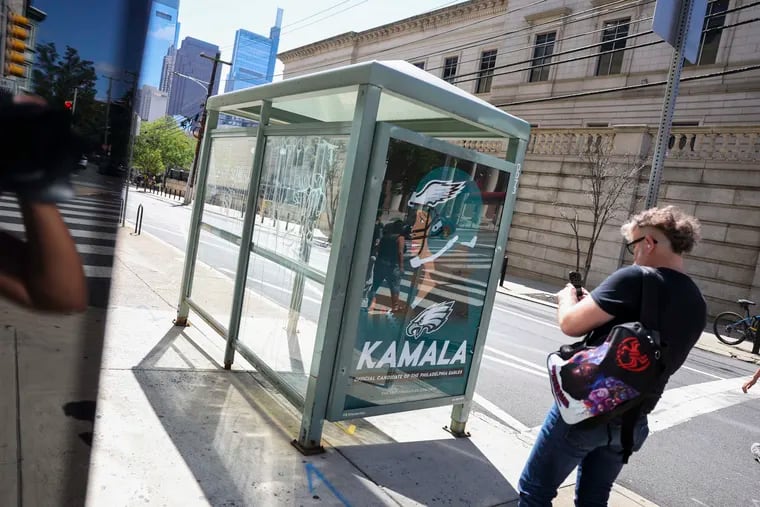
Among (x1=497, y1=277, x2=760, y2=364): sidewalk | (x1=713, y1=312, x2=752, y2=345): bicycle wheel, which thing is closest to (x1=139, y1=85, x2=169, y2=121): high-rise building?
(x1=497, y1=277, x2=760, y2=364): sidewalk

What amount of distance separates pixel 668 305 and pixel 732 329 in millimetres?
12472

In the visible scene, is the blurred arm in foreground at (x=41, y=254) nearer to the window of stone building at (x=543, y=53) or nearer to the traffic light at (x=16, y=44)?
the traffic light at (x=16, y=44)

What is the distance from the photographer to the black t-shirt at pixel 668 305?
87.0 inches

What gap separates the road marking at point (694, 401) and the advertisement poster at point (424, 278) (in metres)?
2.95

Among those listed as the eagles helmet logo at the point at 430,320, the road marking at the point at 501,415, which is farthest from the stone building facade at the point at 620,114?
the eagles helmet logo at the point at 430,320

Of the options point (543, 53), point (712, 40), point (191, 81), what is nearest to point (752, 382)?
point (712, 40)

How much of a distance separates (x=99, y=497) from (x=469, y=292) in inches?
102

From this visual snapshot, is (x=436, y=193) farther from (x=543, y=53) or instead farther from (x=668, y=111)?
(x=543, y=53)

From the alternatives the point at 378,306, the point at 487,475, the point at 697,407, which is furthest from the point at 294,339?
the point at 697,407

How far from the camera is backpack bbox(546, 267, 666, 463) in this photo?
2168 mm

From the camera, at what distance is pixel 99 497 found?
252 centimetres

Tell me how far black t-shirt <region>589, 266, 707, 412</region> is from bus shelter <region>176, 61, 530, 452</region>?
149cm

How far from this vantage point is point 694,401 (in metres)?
6.70

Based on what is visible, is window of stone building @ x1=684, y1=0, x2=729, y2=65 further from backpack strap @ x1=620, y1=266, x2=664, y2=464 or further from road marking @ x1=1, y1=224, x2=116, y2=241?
road marking @ x1=1, y1=224, x2=116, y2=241
